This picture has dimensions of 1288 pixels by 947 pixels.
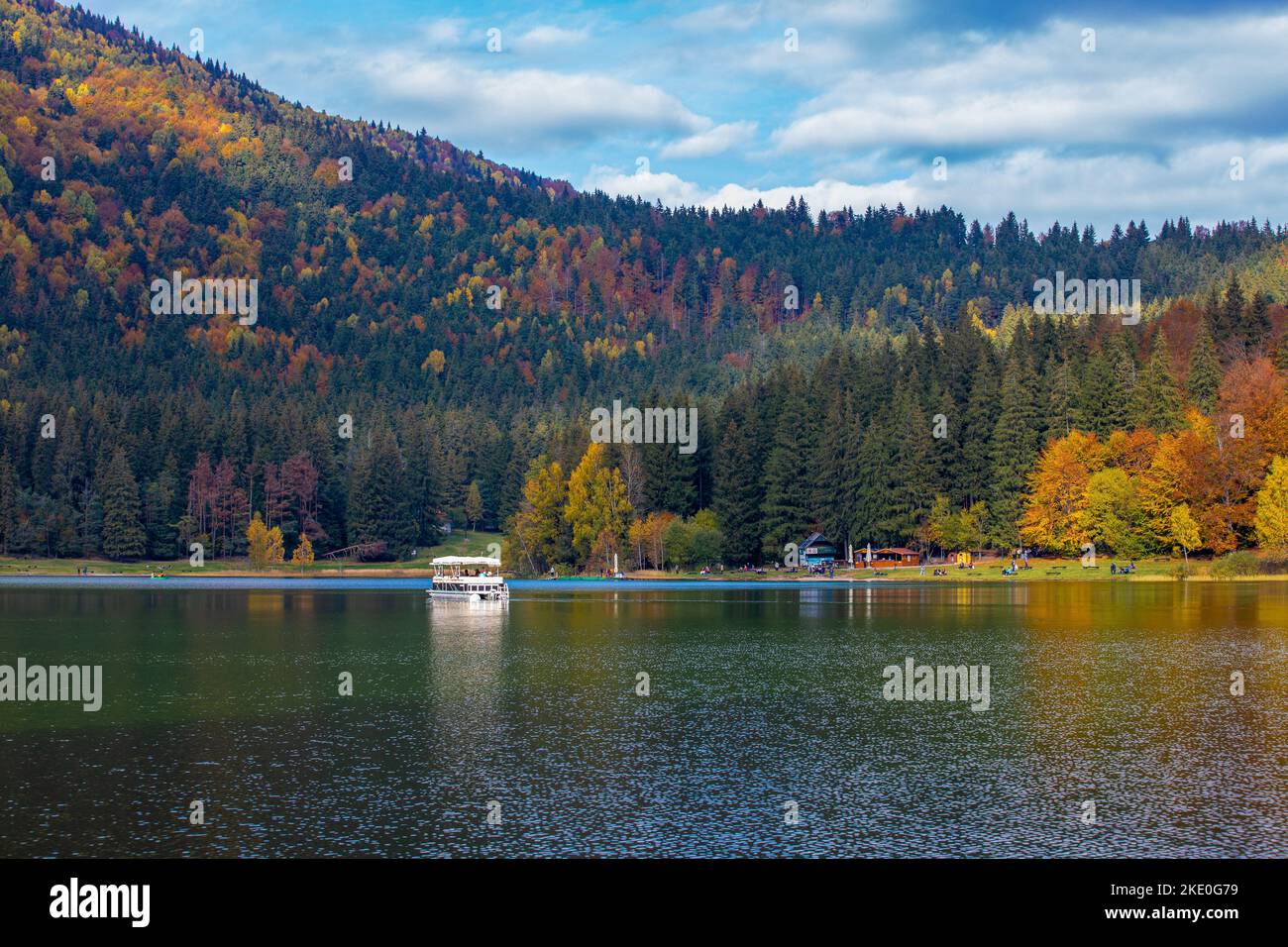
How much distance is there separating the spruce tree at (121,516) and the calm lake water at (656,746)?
12664cm

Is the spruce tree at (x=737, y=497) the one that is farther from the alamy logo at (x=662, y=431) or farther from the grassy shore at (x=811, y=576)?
the alamy logo at (x=662, y=431)

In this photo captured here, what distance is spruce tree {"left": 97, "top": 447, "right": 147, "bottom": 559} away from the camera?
193625 mm

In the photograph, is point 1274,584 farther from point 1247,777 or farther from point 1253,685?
point 1247,777

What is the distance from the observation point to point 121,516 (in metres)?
194

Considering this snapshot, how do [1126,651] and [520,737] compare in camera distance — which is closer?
[520,737]

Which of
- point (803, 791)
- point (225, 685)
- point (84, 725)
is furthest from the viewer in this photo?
point (225, 685)

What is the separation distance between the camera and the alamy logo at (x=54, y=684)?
4719cm

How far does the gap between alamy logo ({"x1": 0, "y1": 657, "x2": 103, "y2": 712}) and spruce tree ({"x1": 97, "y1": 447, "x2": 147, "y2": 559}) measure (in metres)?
145

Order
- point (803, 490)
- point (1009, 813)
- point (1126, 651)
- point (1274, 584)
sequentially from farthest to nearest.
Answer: point (803, 490) → point (1274, 584) → point (1126, 651) → point (1009, 813)
